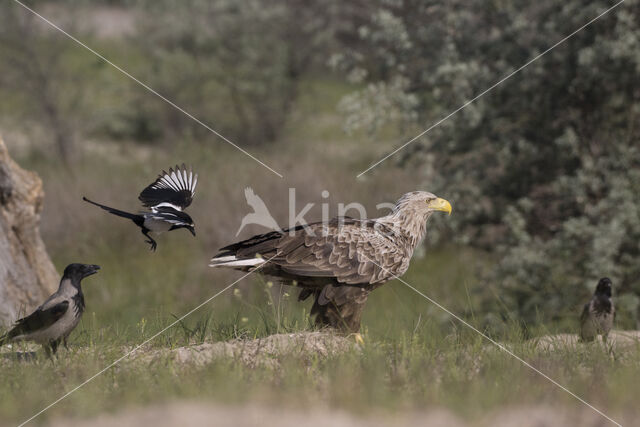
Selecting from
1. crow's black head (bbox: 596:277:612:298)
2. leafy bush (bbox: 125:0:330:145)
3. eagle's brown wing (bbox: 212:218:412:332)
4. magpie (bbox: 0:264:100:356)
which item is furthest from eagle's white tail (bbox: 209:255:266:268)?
leafy bush (bbox: 125:0:330:145)

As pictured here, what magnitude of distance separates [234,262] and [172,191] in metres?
0.83

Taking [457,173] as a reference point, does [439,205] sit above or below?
below

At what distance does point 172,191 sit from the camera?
4.54m

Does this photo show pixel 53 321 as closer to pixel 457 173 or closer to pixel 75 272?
pixel 75 272

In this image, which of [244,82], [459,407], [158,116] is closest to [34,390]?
[459,407]

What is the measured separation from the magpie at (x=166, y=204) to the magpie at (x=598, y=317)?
10.4 ft

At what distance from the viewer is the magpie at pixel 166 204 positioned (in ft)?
A: 13.2

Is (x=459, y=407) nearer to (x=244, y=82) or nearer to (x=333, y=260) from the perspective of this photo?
(x=333, y=260)

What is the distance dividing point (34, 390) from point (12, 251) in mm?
3403

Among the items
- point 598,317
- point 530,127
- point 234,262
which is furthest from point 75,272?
point 530,127

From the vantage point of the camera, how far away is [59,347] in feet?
15.6

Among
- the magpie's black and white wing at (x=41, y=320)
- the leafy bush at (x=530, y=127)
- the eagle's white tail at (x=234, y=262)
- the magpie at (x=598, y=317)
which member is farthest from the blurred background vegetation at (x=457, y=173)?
the magpie's black and white wing at (x=41, y=320)

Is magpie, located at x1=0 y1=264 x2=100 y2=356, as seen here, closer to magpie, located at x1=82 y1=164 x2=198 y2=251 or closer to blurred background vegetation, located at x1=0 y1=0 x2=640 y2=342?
magpie, located at x1=82 y1=164 x2=198 y2=251

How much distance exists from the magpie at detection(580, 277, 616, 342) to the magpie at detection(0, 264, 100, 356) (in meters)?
3.66
